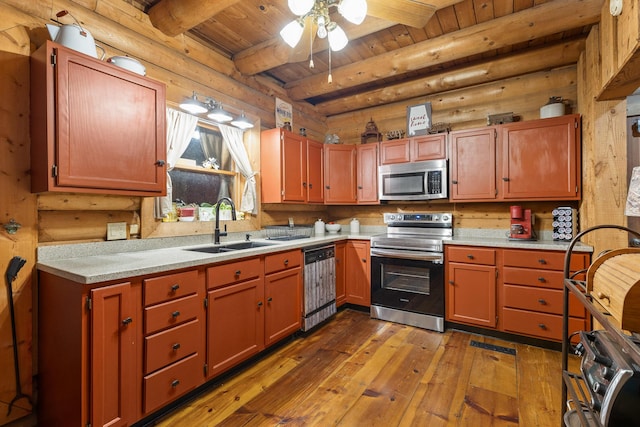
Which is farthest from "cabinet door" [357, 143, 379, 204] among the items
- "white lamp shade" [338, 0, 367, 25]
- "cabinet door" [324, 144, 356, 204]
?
"white lamp shade" [338, 0, 367, 25]

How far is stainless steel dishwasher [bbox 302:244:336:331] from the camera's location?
9.60 ft

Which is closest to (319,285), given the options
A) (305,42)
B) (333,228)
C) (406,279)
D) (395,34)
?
(406,279)

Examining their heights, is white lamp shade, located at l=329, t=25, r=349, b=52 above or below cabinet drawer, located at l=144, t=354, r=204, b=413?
above

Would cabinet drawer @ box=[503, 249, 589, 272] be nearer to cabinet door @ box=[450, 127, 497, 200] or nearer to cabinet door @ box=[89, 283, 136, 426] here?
cabinet door @ box=[450, 127, 497, 200]

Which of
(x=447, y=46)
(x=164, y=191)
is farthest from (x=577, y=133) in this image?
(x=164, y=191)

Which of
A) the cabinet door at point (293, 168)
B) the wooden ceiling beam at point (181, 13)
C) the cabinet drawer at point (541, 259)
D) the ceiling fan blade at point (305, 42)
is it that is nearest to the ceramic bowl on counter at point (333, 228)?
the cabinet door at point (293, 168)

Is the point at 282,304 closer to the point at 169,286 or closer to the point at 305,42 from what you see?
the point at 169,286

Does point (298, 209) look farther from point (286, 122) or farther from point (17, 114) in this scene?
point (17, 114)

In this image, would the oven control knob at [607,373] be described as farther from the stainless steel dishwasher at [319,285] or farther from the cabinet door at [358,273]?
the cabinet door at [358,273]

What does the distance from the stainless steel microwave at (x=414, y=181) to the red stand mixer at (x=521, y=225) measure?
0.69 metres

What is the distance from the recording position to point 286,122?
12.4ft

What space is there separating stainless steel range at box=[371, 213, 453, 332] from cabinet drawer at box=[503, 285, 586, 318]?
60cm

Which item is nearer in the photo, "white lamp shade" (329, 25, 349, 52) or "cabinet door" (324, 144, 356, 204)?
"white lamp shade" (329, 25, 349, 52)

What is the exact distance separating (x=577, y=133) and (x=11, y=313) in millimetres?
4473
